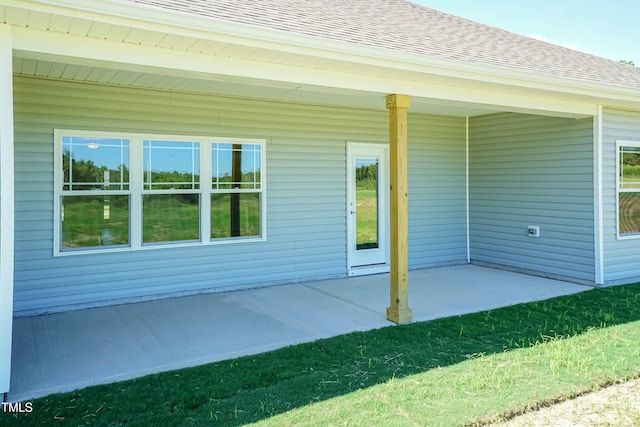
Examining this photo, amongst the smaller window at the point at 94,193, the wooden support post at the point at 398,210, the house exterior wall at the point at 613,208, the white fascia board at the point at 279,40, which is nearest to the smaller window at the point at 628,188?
the house exterior wall at the point at 613,208

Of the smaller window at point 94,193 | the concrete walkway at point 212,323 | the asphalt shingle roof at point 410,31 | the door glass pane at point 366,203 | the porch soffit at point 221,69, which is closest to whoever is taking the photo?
the porch soffit at point 221,69

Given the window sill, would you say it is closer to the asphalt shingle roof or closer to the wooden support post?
the wooden support post

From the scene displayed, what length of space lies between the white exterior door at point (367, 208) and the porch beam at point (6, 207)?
515 cm

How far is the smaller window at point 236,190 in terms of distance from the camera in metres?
6.85

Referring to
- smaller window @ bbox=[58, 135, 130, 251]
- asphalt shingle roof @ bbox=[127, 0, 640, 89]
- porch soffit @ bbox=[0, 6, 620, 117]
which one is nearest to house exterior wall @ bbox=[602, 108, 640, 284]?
asphalt shingle roof @ bbox=[127, 0, 640, 89]

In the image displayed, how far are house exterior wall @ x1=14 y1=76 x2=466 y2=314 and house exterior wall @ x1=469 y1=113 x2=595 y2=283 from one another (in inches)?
17.0

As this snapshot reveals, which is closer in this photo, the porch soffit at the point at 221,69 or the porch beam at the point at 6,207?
the porch beam at the point at 6,207

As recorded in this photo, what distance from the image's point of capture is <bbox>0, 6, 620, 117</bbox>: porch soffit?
3.71m

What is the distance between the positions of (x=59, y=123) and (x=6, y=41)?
2.37 meters

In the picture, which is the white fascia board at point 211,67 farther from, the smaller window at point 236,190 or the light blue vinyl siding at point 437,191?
the light blue vinyl siding at point 437,191

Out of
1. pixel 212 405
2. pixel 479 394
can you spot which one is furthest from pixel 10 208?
pixel 479 394

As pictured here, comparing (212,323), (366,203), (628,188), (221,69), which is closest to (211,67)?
(221,69)

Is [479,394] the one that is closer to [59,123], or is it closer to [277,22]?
[277,22]

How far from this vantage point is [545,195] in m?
7.85
